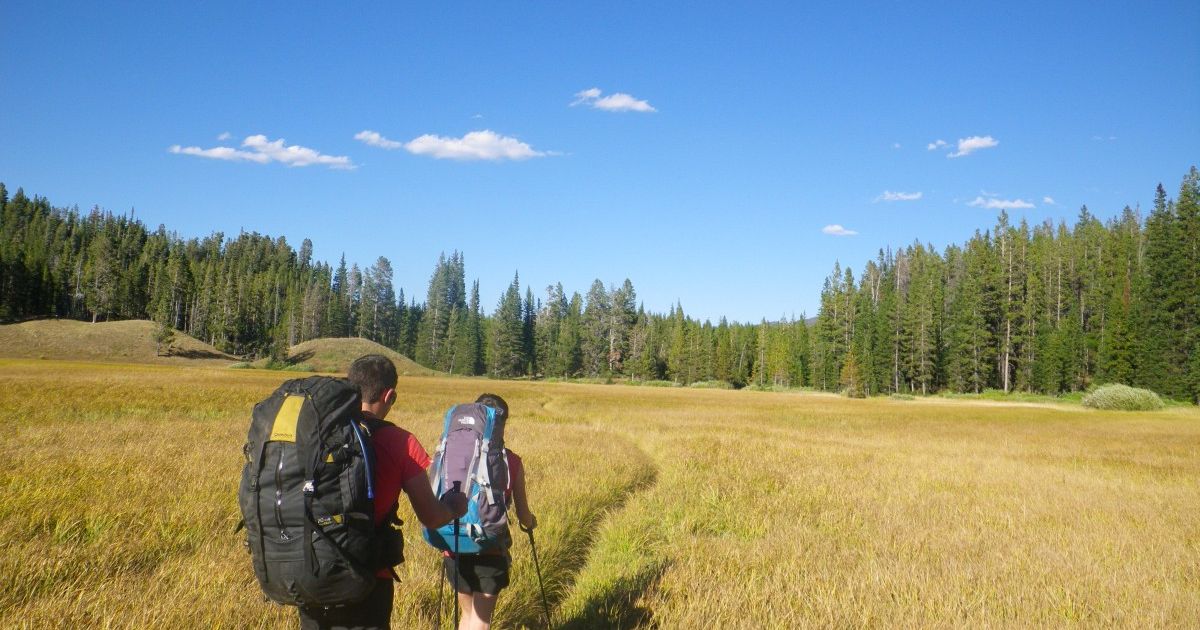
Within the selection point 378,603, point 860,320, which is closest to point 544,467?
point 378,603

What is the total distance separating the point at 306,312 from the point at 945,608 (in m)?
146

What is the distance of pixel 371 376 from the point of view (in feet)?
11.5

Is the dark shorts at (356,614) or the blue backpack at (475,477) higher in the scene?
the blue backpack at (475,477)

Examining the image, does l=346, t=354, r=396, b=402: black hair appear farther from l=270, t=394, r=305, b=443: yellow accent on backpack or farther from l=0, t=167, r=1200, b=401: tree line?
l=0, t=167, r=1200, b=401: tree line

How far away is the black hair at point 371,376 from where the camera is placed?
11.5 feet

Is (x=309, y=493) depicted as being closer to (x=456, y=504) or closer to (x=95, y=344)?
(x=456, y=504)

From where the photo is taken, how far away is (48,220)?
510ft

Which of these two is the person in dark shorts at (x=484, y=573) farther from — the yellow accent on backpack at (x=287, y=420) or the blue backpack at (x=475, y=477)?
the yellow accent on backpack at (x=287, y=420)

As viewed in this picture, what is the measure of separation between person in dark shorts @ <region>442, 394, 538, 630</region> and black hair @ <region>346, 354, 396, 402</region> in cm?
102

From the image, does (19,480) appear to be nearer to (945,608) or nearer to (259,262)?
(945,608)

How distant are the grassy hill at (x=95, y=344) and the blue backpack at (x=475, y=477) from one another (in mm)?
99383

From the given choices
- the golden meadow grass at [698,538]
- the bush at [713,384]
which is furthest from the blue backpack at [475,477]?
the bush at [713,384]

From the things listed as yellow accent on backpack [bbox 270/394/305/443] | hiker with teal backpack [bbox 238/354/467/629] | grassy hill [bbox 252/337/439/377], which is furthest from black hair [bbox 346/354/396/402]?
grassy hill [bbox 252/337/439/377]

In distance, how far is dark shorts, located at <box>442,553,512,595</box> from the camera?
440 cm
